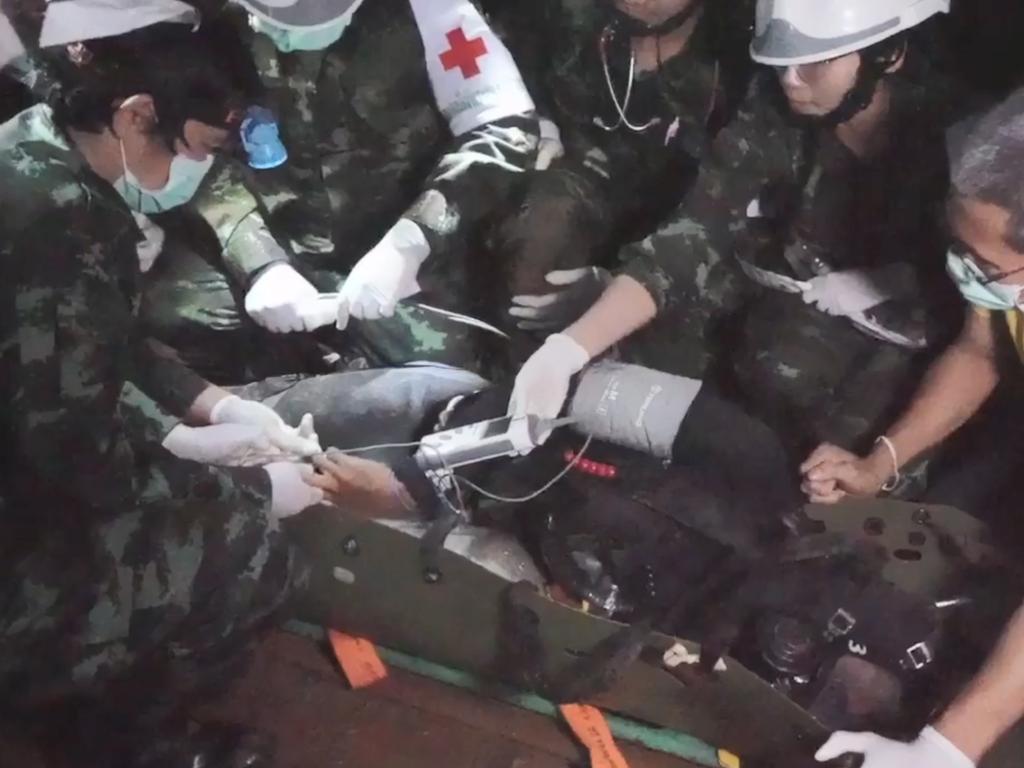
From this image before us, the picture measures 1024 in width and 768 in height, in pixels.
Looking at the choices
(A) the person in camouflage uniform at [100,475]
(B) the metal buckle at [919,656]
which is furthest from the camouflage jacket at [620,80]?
(B) the metal buckle at [919,656]

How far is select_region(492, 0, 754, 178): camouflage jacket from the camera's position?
1.20 m

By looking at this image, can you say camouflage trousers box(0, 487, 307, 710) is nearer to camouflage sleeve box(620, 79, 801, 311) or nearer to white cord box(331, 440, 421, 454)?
white cord box(331, 440, 421, 454)

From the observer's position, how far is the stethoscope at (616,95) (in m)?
1.21

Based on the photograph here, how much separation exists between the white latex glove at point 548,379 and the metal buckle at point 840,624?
0.33 metres

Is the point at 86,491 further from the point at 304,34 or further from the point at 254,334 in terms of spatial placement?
the point at 304,34

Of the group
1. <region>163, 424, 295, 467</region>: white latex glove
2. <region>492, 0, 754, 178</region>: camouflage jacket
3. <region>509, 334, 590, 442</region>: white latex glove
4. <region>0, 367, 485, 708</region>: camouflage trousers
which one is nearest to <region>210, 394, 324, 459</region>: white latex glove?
<region>163, 424, 295, 467</region>: white latex glove

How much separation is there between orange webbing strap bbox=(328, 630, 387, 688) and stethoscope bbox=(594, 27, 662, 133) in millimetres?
666

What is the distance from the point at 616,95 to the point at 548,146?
0.10 metres

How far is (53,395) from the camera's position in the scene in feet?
2.78

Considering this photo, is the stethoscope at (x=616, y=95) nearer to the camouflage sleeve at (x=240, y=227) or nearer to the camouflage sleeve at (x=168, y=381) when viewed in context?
the camouflage sleeve at (x=240, y=227)

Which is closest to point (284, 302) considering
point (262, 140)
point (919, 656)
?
point (262, 140)

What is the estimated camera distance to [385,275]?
1160mm

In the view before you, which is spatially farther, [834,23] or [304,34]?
[304,34]

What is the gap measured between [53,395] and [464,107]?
56 cm
